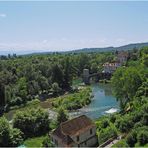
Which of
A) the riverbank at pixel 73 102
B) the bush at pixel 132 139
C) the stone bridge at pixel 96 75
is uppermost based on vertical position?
the bush at pixel 132 139

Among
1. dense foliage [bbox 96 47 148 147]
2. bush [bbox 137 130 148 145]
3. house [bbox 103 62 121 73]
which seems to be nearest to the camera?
bush [bbox 137 130 148 145]

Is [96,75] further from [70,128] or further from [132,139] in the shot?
[132,139]

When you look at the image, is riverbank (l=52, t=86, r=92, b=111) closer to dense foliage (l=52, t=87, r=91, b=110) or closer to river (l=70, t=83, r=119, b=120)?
dense foliage (l=52, t=87, r=91, b=110)

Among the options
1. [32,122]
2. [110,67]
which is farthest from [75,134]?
[110,67]

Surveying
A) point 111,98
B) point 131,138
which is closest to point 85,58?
point 111,98

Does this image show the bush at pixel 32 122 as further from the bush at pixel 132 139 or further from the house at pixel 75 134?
the bush at pixel 132 139

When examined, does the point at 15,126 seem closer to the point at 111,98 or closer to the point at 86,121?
the point at 86,121

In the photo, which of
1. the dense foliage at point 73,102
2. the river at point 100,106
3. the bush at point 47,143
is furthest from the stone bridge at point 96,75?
the bush at point 47,143

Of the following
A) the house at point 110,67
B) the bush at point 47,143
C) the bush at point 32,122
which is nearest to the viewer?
the bush at point 47,143

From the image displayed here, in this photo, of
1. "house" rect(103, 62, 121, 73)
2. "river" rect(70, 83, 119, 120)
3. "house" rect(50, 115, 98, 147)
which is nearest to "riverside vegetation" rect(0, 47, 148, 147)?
"house" rect(50, 115, 98, 147)
